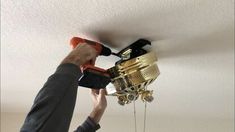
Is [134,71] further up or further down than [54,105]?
further up

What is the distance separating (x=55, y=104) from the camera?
713mm

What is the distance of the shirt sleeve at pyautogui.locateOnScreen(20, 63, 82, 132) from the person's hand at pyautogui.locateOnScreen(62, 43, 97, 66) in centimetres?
6

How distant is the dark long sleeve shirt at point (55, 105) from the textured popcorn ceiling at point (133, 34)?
231 millimetres

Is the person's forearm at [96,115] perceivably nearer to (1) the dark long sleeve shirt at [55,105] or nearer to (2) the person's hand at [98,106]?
(2) the person's hand at [98,106]

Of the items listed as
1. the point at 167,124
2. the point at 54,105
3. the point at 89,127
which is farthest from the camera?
the point at 167,124

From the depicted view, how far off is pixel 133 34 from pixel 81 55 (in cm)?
23

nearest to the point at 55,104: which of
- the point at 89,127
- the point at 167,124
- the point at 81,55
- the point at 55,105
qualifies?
the point at 55,105

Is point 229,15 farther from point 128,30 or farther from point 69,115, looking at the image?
point 69,115

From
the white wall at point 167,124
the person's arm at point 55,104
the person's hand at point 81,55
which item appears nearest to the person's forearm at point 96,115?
the person's hand at point 81,55

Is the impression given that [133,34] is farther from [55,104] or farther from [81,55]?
[55,104]

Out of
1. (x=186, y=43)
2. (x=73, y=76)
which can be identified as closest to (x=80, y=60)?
(x=73, y=76)

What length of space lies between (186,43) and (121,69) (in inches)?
10.2

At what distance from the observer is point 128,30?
0.99 m

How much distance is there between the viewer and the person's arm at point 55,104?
27.2 inches
